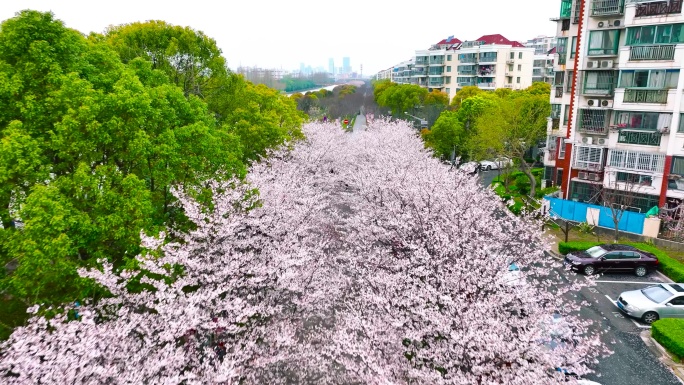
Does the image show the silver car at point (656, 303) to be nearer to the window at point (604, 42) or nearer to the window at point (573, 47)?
the window at point (604, 42)

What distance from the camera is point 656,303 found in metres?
17.9

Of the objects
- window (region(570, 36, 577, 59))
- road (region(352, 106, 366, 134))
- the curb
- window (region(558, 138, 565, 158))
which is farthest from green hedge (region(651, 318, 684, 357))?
road (region(352, 106, 366, 134))

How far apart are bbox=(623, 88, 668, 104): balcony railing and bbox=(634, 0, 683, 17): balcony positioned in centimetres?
443

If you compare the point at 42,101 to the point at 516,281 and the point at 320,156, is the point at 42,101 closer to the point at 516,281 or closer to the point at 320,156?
the point at 516,281

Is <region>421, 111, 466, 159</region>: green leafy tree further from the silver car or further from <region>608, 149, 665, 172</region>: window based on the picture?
the silver car

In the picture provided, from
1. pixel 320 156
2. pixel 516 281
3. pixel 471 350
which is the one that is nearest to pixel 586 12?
pixel 320 156

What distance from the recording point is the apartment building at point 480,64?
71625 mm

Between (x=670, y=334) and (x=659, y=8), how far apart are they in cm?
2022

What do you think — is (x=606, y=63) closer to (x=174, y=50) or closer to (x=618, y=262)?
(x=618, y=262)

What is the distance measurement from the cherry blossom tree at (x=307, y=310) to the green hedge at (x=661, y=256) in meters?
4.22

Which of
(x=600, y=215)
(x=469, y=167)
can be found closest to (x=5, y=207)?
(x=469, y=167)

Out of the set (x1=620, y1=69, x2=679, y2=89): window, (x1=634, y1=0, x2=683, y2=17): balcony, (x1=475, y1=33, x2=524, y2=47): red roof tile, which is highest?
(x1=475, y1=33, x2=524, y2=47): red roof tile

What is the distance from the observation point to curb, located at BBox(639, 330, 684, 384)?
15.0 meters

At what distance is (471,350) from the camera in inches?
411
